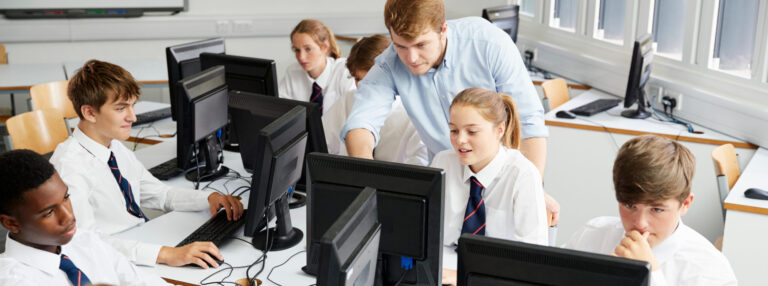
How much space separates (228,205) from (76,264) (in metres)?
0.65

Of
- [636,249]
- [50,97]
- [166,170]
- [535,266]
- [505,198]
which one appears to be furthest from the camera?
[50,97]

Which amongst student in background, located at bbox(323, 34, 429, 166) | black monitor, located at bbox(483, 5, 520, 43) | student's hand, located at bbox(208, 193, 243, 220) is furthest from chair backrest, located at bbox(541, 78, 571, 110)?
student's hand, located at bbox(208, 193, 243, 220)

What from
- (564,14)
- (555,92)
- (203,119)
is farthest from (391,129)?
(564,14)

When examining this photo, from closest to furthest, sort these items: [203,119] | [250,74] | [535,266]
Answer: [535,266]
[203,119]
[250,74]

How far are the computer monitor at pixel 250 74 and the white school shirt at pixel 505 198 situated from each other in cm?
109

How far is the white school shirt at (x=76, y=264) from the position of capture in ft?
5.16

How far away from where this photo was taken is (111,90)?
2336 millimetres

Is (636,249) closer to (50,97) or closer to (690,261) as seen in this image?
(690,261)

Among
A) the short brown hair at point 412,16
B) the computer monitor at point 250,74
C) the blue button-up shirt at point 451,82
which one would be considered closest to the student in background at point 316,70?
the computer monitor at point 250,74

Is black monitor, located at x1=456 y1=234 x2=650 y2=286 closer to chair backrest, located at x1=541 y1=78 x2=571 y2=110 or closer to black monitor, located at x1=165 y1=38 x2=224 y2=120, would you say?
black monitor, located at x1=165 y1=38 x2=224 y2=120

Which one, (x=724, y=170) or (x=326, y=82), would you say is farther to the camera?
(x=326, y=82)

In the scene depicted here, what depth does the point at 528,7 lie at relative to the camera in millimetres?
5660

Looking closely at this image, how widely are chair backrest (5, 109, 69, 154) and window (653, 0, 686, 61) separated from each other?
327 centimetres

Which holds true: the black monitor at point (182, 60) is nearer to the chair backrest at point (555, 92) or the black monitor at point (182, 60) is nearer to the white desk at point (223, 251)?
Answer: the white desk at point (223, 251)
